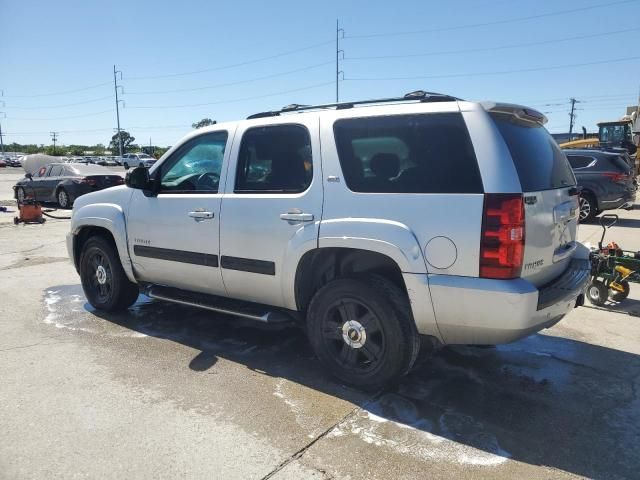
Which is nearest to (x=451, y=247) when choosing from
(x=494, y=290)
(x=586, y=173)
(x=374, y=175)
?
(x=494, y=290)

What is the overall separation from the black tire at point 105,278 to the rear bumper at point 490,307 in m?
3.38

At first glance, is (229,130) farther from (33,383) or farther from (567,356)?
(567,356)

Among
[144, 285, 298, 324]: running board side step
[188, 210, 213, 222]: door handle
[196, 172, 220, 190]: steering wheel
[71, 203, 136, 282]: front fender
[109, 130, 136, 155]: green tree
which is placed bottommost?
[144, 285, 298, 324]: running board side step

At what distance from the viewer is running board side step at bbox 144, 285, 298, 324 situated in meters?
4.08

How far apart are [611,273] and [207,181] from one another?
4.38 metres

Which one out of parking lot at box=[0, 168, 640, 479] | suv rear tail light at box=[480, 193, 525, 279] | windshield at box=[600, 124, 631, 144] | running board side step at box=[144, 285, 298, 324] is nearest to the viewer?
parking lot at box=[0, 168, 640, 479]

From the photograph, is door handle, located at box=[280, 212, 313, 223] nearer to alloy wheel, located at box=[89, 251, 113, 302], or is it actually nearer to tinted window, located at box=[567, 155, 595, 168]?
alloy wheel, located at box=[89, 251, 113, 302]

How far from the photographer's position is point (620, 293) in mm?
5641

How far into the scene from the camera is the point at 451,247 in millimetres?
3104

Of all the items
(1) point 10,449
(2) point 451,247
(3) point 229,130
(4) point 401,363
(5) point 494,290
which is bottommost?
(1) point 10,449

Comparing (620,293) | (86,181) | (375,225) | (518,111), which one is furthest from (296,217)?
Answer: (86,181)

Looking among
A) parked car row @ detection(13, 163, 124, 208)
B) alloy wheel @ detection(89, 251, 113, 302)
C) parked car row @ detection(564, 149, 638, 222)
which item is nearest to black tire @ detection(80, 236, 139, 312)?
alloy wheel @ detection(89, 251, 113, 302)

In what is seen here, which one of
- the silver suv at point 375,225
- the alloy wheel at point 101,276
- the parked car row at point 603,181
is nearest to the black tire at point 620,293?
the silver suv at point 375,225

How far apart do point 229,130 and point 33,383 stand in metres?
2.49
